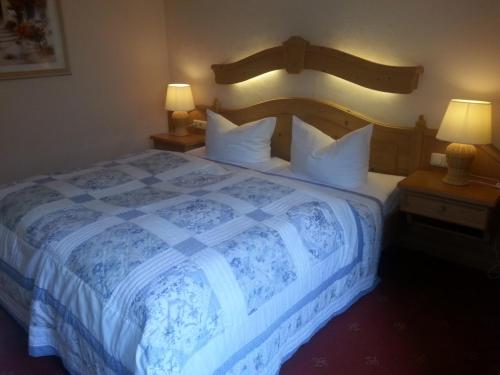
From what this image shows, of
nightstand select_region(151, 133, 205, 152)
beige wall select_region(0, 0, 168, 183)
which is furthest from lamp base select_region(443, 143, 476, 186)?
beige wall select_region(0, 0, 168, 183)

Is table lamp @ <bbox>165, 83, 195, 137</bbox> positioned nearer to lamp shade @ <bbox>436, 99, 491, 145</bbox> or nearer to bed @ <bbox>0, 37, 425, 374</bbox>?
bed @ <bbox>0, 37, 425, 374</bbox>

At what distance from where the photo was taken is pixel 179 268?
147cm

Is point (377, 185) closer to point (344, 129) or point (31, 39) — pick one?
point (344, 129)

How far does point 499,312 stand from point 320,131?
158 cm

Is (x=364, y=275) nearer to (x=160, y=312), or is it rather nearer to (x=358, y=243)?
(x=358, y=243)

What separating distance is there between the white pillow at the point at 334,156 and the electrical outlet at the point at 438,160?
420mm

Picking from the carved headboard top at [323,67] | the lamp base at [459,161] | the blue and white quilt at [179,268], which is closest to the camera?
the blue and white quilt at [179,268]

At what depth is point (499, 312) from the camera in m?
2.22

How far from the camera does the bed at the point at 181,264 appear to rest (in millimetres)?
1387

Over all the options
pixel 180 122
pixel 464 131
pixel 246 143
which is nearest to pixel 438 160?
pixel 464 131

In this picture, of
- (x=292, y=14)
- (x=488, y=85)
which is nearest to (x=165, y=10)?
(x=292, y=14)

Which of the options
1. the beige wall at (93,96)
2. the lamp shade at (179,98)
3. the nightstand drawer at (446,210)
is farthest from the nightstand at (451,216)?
the beige wall at (93,96)

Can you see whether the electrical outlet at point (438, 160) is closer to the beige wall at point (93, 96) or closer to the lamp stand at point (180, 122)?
the lamp stand at point (180, 122)

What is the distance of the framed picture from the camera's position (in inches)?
117
